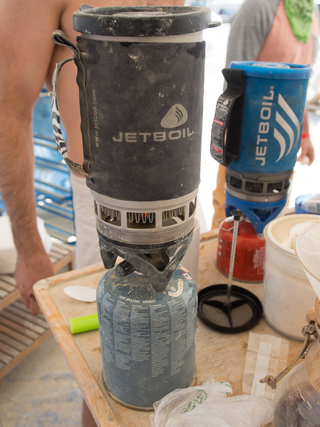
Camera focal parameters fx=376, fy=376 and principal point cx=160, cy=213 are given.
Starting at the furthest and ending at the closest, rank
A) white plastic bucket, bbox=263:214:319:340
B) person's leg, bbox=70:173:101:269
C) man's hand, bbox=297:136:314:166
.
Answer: man's hand, bbox=297:136:314:166, person's leg, bbox=70:173:101:269, white plastic bucket, bbox=263:214:319:340

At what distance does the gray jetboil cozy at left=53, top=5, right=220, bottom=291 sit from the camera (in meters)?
0.54

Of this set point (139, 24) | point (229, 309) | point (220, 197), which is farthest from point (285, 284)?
point (220, 197)

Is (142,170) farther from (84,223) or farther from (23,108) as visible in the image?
(84,223)

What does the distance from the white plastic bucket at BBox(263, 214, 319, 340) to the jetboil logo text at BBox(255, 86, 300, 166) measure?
0.66 ft

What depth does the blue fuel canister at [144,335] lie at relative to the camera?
0.69 metres

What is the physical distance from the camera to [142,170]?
600 mm

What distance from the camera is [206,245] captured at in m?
1.35

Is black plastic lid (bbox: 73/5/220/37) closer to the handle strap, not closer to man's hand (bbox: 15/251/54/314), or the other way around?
the handle strap

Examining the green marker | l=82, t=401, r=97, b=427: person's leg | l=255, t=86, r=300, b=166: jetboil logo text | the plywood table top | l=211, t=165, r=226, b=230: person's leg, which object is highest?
l=255, t=86, r=300, b=166: jetboil logo text

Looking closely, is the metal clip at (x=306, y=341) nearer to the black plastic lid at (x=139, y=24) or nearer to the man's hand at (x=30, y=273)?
the black plastic lid at (x=139, y=24)

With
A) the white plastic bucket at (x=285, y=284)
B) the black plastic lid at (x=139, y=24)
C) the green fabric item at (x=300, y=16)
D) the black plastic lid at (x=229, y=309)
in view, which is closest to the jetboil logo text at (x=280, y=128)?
the white plastic bucket at (x=285, y=284)

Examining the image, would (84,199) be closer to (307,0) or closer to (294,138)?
(294,138)

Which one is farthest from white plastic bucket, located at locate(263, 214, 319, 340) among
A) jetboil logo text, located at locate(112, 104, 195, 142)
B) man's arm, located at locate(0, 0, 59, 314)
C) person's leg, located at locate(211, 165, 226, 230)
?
person's leg, located at locate(211, 165, 226, 230)

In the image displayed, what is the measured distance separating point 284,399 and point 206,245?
76 cm
